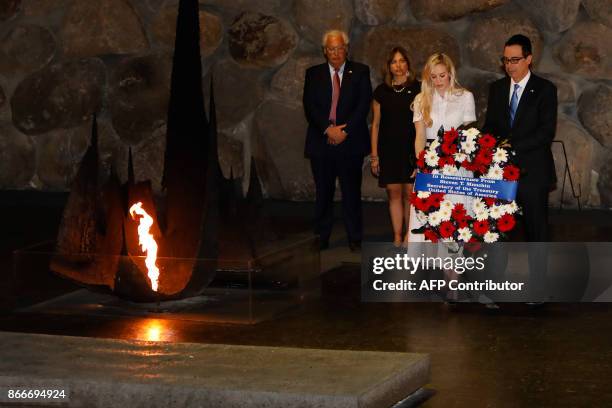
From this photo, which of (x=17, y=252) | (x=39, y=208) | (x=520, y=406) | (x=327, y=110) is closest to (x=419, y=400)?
(x=520, y=406)

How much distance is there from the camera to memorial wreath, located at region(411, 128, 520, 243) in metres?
8.93

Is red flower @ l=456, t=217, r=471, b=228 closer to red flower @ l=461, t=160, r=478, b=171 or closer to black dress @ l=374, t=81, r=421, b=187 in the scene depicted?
red flower @ l=461, t=160, r=478, b=171

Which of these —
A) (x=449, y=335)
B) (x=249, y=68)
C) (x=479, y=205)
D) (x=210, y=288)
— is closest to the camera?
(x=449, y=335)

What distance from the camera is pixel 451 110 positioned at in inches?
373

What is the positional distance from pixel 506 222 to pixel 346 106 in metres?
2.72

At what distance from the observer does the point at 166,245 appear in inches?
365

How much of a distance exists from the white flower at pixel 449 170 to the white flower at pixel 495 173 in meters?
0.22

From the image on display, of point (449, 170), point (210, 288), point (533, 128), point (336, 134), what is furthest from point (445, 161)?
point (336, 134)

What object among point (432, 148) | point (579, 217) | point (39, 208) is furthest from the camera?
point (39, 208)

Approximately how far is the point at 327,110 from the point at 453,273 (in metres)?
2.60

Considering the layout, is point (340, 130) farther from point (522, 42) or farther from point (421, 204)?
point (522, 42)

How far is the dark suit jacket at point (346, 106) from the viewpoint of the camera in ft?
37.2

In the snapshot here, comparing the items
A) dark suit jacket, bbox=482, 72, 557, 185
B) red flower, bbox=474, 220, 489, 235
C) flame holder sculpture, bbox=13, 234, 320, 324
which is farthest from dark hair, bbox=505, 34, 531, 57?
flame holder sculpture, bbox=13, 234, 320, 324

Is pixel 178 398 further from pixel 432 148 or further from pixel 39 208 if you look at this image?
pixel 39 208
